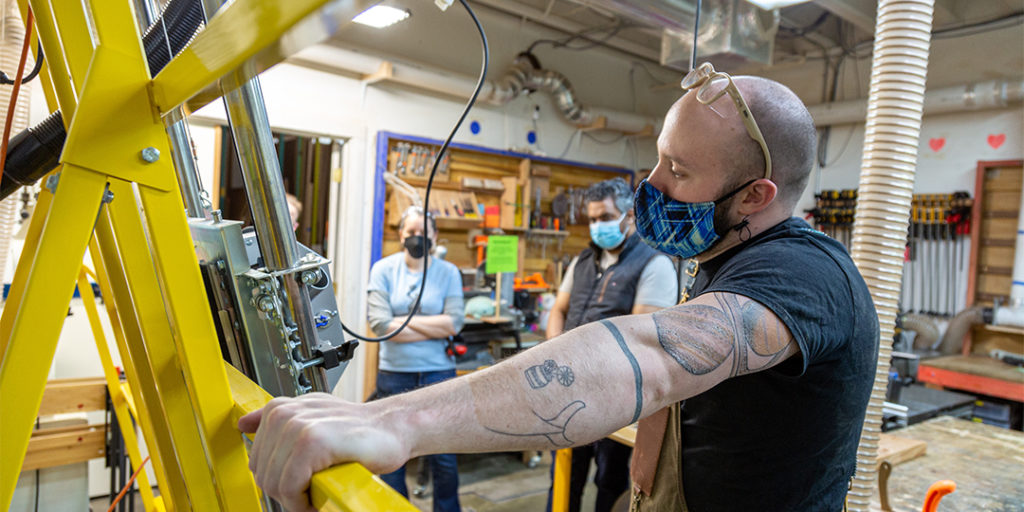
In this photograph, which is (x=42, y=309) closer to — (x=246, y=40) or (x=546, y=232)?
(x=246, y=40)

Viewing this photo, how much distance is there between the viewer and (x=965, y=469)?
2.26m

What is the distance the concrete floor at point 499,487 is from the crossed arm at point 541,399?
3260 mm

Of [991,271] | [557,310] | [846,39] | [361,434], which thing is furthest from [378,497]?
[846,39]

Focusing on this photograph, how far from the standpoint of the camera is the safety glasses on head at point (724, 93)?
3.42 ft

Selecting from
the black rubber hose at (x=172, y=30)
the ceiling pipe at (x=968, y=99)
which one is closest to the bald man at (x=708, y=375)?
the black rubber hose at (x=172, y=30)

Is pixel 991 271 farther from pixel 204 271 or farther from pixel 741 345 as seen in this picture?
pixel 204 271

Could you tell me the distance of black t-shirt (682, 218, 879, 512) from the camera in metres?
0.89

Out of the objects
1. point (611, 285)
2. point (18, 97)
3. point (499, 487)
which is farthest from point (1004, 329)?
point (18, 97)

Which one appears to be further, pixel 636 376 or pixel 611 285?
pixel 611 285

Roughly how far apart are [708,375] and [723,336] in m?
0.06

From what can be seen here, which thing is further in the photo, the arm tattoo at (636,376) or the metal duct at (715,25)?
the metal duct at (715,25)

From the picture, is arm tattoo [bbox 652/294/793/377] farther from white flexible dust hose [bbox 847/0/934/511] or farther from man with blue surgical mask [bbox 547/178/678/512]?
Answer: man with blue surgical mask [bbox 547/178/678/512]

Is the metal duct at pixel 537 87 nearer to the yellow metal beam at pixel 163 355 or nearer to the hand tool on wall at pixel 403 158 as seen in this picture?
the hand tool on wall at pixel 403 158

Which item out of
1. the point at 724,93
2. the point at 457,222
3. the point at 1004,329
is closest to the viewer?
the point at 724,93
